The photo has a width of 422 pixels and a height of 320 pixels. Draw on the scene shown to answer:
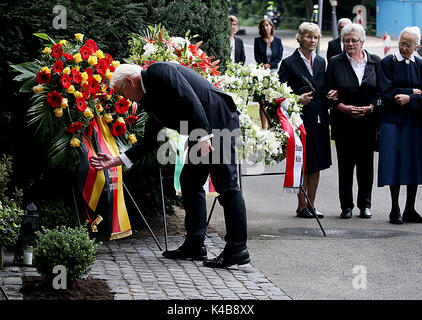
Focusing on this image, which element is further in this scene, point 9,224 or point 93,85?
point 93,85

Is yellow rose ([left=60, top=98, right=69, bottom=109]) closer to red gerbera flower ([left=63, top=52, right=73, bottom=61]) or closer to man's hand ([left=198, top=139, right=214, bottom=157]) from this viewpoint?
red gerbera flower ([left=63, top=52, right=73, bottom=61])

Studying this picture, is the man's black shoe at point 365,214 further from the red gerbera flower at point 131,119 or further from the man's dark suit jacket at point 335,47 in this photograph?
the red gerbera flower at point 131,119

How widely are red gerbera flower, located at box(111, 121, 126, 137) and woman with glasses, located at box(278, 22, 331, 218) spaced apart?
2517mm

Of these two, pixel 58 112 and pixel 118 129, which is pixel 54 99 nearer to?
pixel 58 112

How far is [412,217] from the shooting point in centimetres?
984

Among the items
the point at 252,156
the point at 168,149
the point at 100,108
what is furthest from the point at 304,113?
the point at 100,108

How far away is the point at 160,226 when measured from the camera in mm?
9336

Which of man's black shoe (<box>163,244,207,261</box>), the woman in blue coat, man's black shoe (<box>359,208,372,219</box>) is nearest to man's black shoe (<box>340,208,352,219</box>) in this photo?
man's black shoe (<box>359,208,372,219</box>)

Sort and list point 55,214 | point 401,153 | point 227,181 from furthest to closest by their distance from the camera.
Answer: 1. point 401,153
2. point 55,214
3. point 227,181

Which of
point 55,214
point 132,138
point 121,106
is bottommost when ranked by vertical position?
point 55,214

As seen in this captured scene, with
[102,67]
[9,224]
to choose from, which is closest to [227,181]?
[102,67]

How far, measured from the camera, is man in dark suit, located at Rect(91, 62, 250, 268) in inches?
278

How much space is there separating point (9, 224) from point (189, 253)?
1.68m
